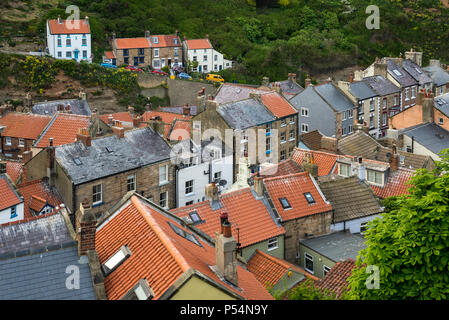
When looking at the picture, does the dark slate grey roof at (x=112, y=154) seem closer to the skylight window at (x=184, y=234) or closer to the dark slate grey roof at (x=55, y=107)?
the skylight window at (x=184, y=234)

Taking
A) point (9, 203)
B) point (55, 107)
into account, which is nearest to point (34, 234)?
point (9, 203)

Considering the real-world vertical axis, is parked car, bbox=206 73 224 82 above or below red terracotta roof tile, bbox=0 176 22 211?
above

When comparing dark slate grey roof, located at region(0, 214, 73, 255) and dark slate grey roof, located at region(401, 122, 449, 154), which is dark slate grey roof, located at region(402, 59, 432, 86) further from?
dark slate grey roof, located at region(0, 214, 73, 255)

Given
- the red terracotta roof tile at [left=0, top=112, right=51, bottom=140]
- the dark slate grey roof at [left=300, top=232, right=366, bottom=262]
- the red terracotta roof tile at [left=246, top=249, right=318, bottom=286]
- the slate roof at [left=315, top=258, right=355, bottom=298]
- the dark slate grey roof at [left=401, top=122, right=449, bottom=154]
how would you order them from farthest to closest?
1. the red terracotta roof tile at [left=0, top=112, right=51, bottom=140]
2. the dark slate grey roof at [left=401, top=122, right=449, bottom=154]
3. the dark slate grey roof at [left=300, top=232, right=366, bottom=262]
4. the red terracotta roof tile at [left=246, top=249, right=318, bottom=286]
5. the slate roof at [left=315, top=258, right=355, bottom=298]

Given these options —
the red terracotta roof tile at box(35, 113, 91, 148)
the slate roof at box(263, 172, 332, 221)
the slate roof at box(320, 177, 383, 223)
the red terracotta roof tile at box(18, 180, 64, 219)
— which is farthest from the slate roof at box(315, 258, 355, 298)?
the red terracotta roof tile at box(35, 113, 91, 148)

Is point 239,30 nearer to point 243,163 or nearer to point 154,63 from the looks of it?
point 154,63

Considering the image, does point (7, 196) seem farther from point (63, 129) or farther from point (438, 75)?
point (438, 75)

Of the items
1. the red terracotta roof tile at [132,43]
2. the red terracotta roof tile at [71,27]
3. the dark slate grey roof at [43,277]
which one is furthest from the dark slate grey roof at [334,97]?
the dark slate grey roof at [43,277]
